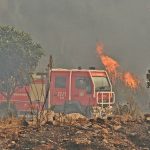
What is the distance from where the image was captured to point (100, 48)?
7269 centimetres

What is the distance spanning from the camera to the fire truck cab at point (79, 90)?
20.1 m

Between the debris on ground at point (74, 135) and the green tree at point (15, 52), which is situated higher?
the green tree at point (15, 52)

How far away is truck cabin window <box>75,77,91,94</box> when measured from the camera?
67.4 feet

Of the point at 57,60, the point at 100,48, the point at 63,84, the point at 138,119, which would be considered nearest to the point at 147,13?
the point at 100,48

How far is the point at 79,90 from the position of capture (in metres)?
20.8

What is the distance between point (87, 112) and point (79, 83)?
189 centimetres

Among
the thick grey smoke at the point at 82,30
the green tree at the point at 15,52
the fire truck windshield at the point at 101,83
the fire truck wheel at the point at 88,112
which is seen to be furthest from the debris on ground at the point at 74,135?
the thick grey smoke at the point at 82,30

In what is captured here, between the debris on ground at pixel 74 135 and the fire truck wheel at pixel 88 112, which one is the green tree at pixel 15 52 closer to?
the fire truck wheel at pixel 88 112

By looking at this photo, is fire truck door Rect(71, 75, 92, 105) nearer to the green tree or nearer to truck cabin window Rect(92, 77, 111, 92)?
truck cabin window Rect(92, 77, 111, 92)

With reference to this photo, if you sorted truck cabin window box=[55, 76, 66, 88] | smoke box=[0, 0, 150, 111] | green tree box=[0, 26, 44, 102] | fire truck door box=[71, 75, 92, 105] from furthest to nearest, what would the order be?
smoke box=[0, 0, 150, 111], green tree box=[0, 26, 44, 102], truck cabin window box=[55, 76, 66, 88], fire truck door box=[71, 75, 92, 105]

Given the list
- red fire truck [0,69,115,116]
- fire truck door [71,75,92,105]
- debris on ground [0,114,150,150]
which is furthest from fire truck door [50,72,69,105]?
debris on ground [0,114,150,150]

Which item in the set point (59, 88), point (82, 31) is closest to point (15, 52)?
point (59, 88)

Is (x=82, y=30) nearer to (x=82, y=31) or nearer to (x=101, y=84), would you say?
(x=82, y=31)

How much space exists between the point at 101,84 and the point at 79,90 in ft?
3.80
